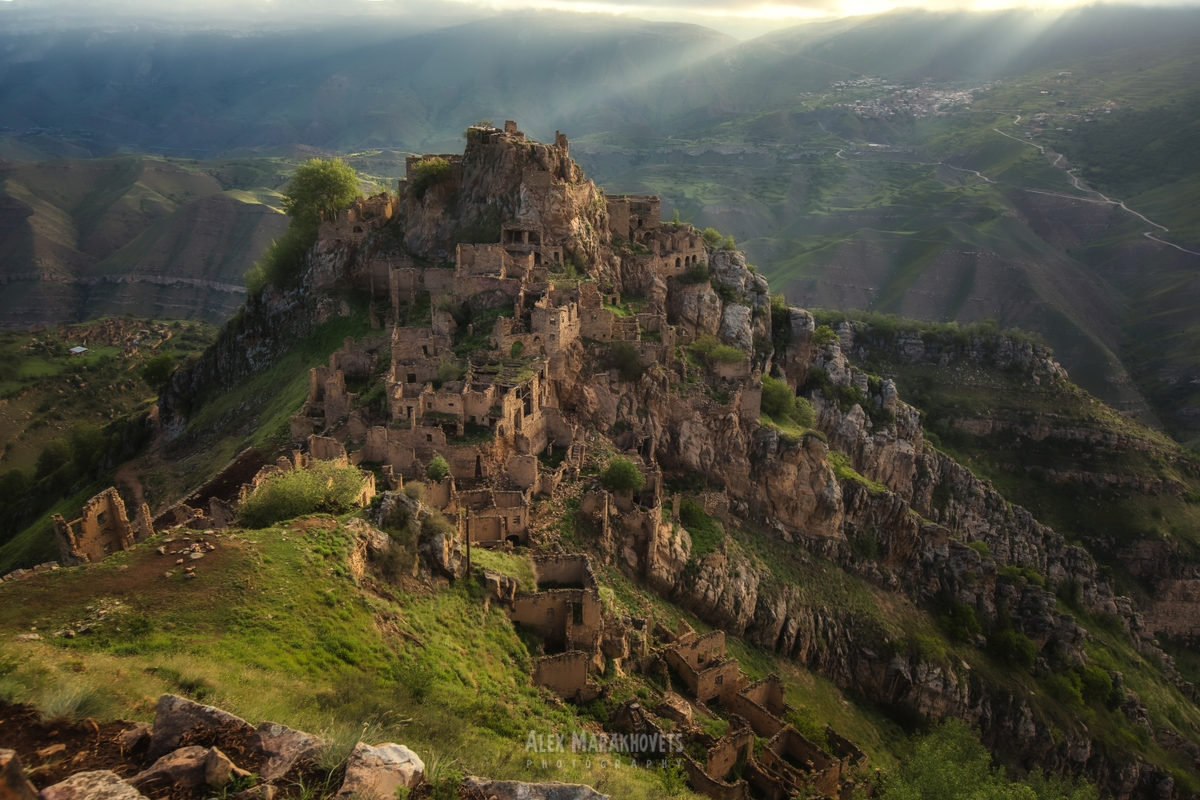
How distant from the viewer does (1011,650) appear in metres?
59.7

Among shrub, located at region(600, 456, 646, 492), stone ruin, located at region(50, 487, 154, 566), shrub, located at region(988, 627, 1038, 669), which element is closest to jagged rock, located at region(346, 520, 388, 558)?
stone ruin, located at region(50, 487, 154, 566)

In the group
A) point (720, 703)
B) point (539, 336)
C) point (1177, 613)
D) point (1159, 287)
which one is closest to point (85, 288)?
point (539, 336)

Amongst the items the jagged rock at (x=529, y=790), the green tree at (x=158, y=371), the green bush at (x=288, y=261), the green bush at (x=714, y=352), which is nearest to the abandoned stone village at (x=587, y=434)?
the green bush at (x=714, y=352)

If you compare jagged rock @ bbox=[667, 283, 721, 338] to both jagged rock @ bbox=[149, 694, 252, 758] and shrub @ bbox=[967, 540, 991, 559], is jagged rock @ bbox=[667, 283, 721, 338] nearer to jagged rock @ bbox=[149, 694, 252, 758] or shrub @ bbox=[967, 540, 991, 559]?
shrub @ bbox=[967, 540, 991, 559]

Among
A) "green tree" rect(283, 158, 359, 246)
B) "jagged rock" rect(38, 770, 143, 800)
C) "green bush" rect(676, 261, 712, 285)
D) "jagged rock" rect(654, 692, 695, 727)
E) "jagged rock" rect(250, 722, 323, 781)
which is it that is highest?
"green tree" rect(283, 158, 359, 246)

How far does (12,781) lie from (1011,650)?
64269 millimetres

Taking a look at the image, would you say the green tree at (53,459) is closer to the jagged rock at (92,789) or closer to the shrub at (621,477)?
the shrub at (621,477)

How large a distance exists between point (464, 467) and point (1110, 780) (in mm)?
50502

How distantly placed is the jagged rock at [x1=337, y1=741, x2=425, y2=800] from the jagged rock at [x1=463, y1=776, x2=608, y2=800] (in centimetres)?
100

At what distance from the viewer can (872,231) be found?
172625mm

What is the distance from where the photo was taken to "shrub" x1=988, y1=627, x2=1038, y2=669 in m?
59.7

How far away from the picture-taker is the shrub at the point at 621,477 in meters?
43.7

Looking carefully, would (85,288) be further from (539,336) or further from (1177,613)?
(1177,613)

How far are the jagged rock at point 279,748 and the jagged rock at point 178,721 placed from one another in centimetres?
42
